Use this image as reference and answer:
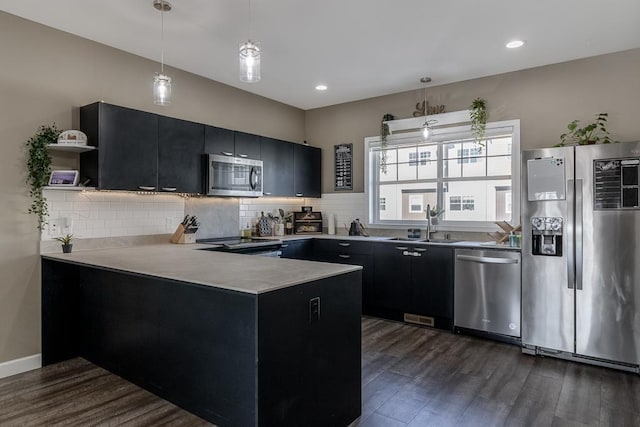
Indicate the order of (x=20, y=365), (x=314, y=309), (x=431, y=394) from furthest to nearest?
(x=20, y=365) → (x=431, y=394) → (x=314, y=309)

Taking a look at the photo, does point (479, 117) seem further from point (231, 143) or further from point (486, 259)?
point (231, 143)

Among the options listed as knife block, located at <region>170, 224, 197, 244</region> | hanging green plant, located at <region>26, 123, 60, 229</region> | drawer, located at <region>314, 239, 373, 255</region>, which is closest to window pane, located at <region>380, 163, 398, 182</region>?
drawer, located at <region>314, 239, 373, 255</region>

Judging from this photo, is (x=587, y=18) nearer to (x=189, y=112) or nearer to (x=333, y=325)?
(x=333, y=325)

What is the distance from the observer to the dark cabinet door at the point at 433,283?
414 centimetres

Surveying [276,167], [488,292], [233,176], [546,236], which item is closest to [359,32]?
[233,176]

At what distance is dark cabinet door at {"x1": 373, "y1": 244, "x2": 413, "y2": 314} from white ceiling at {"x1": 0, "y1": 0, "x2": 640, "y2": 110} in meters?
1.98

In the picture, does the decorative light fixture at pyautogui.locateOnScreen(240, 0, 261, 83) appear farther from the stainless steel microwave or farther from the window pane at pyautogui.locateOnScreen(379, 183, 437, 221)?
the window pane at pyautogui.locateOnScreen(379, 183, 437, 221)

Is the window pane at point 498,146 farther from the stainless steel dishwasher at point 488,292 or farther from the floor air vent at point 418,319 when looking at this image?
the floor air vent at point 418,319

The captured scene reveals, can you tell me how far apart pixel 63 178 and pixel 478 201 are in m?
4.18

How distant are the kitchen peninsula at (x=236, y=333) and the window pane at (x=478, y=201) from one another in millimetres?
2718

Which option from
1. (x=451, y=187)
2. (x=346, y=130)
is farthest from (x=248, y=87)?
(x=451, y=187)

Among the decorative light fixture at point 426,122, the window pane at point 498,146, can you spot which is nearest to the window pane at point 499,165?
the window pane at point 498,146

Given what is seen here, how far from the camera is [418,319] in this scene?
14.3 feet

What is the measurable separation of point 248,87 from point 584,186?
12.2ft
